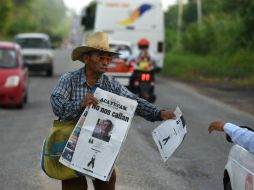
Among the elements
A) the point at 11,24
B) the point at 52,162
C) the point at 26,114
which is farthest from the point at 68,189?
the point at 11,24

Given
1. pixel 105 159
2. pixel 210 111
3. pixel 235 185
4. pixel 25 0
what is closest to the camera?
pixel 105 159

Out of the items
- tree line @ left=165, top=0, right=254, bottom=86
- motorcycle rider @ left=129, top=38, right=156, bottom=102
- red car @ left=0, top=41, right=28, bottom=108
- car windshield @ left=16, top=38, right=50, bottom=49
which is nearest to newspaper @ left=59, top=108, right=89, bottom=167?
motorcycle rider @ left=129, top=38, right=156, bottom=102

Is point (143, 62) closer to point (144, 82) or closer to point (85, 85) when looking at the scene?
point (144, 82)

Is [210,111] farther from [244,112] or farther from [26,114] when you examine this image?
[26,114]

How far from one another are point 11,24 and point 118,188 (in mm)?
80299

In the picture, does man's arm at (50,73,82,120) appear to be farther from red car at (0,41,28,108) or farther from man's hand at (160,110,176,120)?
red car at (0,41,28,108)

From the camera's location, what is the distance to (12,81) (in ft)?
60.7

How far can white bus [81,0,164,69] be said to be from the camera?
33.2 m

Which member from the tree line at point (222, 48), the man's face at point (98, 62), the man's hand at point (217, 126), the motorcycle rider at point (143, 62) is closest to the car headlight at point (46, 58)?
the tree line at point (222, 48)

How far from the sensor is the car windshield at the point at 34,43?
33.6 metres

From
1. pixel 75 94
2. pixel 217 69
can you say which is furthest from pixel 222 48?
pixel 75 94

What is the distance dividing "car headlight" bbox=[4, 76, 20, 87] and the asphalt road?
0.63 m

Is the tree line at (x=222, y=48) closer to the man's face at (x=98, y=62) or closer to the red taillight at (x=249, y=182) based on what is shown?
the red taillight at (x=249, y=182)

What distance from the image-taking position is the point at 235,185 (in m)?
6.52
